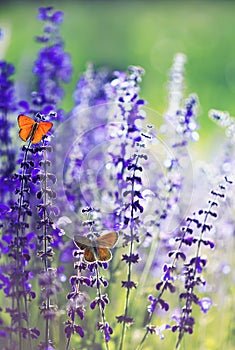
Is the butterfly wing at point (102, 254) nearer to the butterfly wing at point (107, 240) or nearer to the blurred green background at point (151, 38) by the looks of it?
the butterfly wing at point (107, 240)

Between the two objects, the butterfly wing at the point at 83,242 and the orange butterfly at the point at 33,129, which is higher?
the orange butterfly at the point at 33,129

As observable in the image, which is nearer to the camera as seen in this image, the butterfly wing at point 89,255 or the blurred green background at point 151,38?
the butterfly wing at point 89,255

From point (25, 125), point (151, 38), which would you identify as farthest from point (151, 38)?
point (25, 125)

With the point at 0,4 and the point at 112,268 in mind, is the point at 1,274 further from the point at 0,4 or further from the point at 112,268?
the point at 0,4

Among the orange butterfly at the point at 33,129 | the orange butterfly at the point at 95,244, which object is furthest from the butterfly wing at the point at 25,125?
the orange butterfly at the point at 95,244

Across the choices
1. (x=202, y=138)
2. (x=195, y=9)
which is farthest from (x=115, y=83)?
(x=195, y=9)

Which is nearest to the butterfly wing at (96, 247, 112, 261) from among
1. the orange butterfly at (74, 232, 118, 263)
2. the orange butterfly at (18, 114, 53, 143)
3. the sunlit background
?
the orange butterfly at (74, 232, 118, 263)

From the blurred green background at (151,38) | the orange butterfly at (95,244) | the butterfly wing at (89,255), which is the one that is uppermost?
the blurred green background at (151,38)
